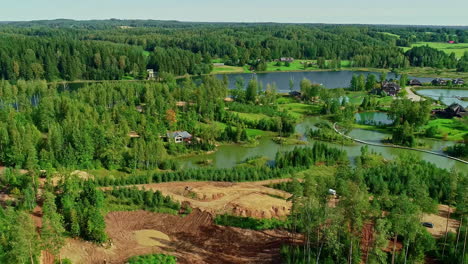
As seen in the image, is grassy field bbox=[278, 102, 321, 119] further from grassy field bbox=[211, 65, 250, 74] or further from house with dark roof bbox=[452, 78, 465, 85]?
grassy field bbox=[211, 65, 250, 74]

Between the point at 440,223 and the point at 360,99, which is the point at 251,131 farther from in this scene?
the point at 360,99

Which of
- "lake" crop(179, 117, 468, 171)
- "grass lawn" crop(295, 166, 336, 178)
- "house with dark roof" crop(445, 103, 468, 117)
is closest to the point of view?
"grass lawn" crop(295, 166, 336, 178)

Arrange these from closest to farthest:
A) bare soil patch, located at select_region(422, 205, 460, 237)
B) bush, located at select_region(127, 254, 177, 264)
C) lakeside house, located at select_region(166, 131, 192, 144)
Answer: bush, located at select_region(127, 254, 177, 264)
bare soil patch, located at select_region(422, 205, 460, 237)
lakeside house, located at select_region(166, 131, 192, 144)

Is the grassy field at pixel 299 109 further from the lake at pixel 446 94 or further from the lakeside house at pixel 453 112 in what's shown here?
the lake at pixel 446 94

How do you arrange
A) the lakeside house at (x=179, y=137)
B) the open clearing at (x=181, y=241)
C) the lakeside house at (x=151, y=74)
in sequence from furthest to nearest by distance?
the lakeside house at (x=151, y=74)
the lakeside house at (x=179, y=137)
the open clearing at (x=181, y=241)

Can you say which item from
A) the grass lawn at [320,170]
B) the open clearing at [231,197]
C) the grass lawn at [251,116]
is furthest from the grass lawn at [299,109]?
the open clearing at [231,197]

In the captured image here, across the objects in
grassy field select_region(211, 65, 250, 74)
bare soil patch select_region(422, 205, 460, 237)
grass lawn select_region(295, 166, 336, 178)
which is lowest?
bare soil patch select_region(422, 205, 460, 237)

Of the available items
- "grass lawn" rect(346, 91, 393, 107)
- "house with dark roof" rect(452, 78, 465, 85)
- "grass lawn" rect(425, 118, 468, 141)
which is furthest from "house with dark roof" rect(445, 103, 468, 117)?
"house with dark roof" rect(452, 78, 465, 85)

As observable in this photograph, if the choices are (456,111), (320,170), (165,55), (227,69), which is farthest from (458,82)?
(165,55)
